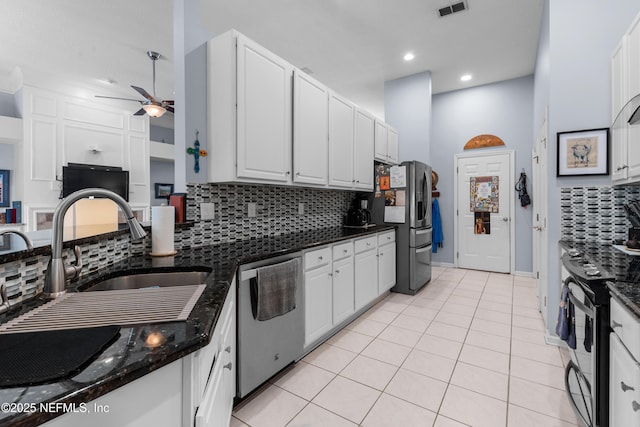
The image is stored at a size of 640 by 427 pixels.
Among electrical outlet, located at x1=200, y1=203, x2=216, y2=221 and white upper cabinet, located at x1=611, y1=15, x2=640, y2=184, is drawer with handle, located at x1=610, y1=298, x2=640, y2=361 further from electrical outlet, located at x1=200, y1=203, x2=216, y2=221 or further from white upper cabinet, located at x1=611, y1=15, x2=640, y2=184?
electrical outlet, located at x1=200, y1=203, x2=216, y2=221

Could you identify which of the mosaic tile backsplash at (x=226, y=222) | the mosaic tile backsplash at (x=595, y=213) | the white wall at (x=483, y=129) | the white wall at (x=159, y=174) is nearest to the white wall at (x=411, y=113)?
the white wall at (x=483, y=129)

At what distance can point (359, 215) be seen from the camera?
12.2 ft

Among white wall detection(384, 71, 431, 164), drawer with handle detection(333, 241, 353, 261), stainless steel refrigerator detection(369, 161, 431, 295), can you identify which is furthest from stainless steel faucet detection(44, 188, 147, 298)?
white wall detection(384, 71, 431, 164)

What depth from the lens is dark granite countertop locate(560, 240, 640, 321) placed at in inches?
41.5

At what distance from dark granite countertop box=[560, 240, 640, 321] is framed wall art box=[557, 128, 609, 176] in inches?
23.2

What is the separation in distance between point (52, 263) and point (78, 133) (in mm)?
6277

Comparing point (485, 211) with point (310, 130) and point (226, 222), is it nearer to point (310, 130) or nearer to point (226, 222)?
point (310, 130)

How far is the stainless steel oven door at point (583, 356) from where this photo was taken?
1.31 metres

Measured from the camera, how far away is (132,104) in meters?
6.28

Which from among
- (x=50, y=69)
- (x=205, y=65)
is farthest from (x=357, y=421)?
(x=50, y=69)

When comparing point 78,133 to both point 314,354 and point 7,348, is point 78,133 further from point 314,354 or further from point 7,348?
point 7,348

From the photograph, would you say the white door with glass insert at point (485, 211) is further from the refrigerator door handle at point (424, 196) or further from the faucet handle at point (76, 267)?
the faucet handle at point (76, 267)

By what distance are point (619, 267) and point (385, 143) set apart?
3.05 m

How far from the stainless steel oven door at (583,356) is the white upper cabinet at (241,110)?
201 centimetres
